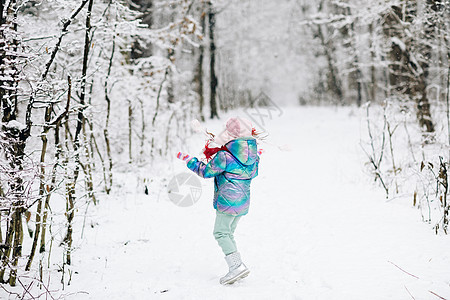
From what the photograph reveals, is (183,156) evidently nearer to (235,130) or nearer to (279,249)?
(235,130)

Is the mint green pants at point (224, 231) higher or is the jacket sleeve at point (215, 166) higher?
the jacket sleeve at point (215, 166)

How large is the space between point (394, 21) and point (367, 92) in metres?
17.8

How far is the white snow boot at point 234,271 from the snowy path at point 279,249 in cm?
8

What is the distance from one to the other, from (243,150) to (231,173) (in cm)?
26

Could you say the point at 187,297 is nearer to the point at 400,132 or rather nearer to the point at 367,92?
the point at 400,132

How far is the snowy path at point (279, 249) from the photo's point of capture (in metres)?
3.14

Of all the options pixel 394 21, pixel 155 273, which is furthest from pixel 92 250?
pixel 394 21

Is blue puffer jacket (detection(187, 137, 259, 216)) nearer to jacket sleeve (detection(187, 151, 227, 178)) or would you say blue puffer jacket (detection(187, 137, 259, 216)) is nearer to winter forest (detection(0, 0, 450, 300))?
jacket sleeve (detection(187, 151, 227, 178))

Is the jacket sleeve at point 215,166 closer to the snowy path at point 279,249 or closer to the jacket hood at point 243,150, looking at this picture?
the jacket hood at point 243,150

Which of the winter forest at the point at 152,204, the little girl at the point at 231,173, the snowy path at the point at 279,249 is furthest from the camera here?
the little girl at the point at 231,173

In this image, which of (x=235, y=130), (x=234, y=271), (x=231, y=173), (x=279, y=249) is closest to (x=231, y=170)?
(x=231, y=173)

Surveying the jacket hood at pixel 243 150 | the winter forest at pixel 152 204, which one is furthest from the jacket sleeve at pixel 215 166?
the winter forest at pixel 152 204

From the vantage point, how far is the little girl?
128 inches

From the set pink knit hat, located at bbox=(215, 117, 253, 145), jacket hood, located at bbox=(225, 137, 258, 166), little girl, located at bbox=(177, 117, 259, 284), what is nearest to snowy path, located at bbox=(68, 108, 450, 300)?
little girl, located at bbox=(177, 117, 259, 284)
